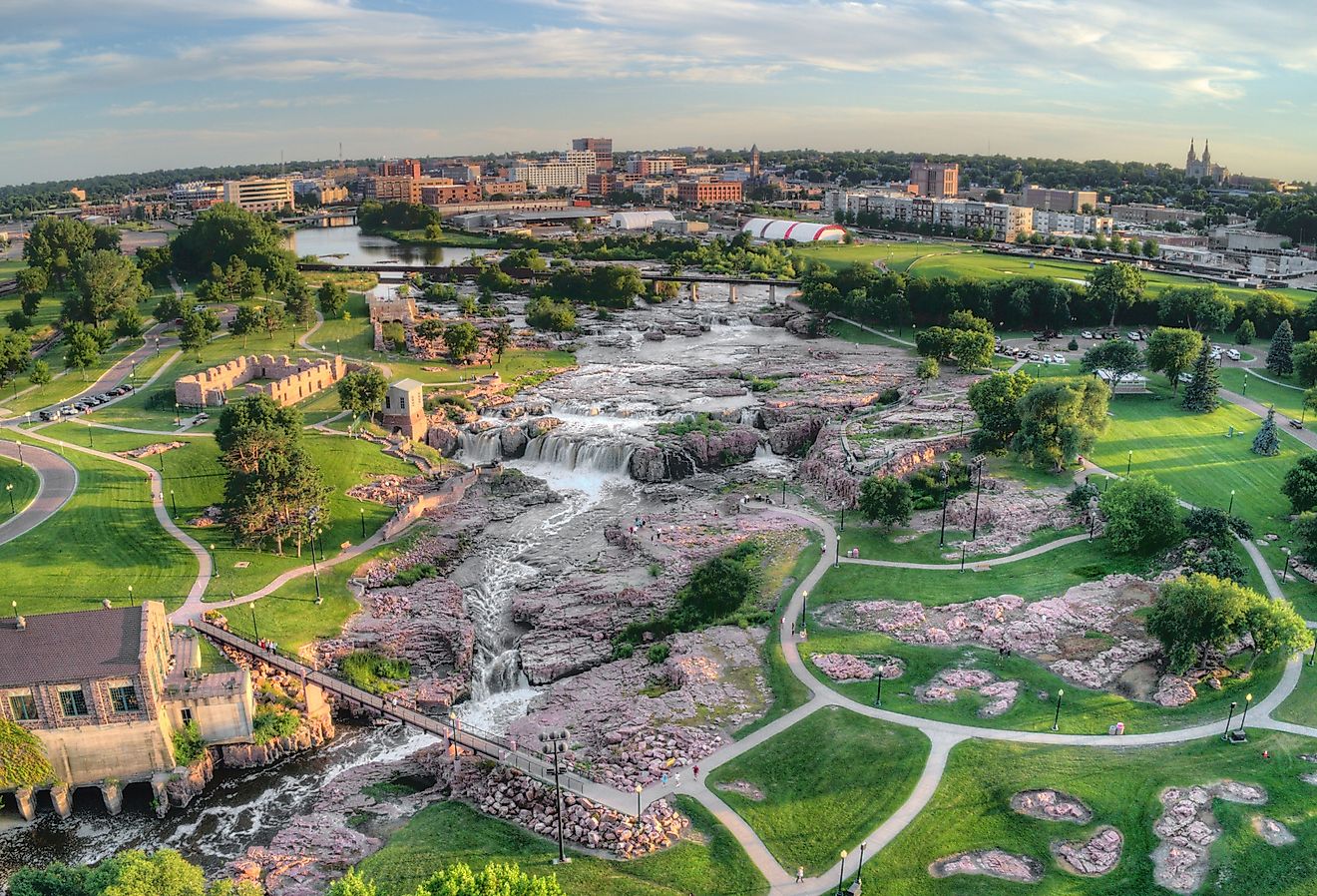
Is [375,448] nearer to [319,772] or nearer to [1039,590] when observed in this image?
[319,772]

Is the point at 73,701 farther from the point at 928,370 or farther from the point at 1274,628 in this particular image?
the point at 928,370

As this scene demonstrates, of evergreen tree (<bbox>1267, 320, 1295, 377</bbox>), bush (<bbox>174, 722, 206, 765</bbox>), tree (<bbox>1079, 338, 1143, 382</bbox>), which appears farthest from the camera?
evergreen tree (<bbox>1267, 320, 1295, 377</bbox>)

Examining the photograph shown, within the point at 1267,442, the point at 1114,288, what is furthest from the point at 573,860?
the point at 1114,288

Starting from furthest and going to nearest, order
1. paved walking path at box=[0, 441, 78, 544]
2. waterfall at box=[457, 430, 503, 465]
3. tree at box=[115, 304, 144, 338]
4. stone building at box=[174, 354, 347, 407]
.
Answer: tree at box=[115, 304, 144, 338]
stone building at box=[174, 354, 347, 407]
waterfall at box=[457, 430, 503, 465]
paved walking path at box=[0, 441, 78, 544]

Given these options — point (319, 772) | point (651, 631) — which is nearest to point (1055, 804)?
point (651, 631)

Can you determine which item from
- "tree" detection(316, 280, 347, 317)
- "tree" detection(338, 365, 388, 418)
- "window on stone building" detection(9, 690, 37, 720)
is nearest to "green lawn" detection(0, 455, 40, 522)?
"tree" detection(338, 365, 388, 418)

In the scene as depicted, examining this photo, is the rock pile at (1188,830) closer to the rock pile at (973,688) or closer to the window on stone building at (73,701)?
the rock pile at (973,688)

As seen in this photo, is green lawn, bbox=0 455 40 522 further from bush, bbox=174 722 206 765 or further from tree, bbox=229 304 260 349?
tree, bbox=229 304 260 349
